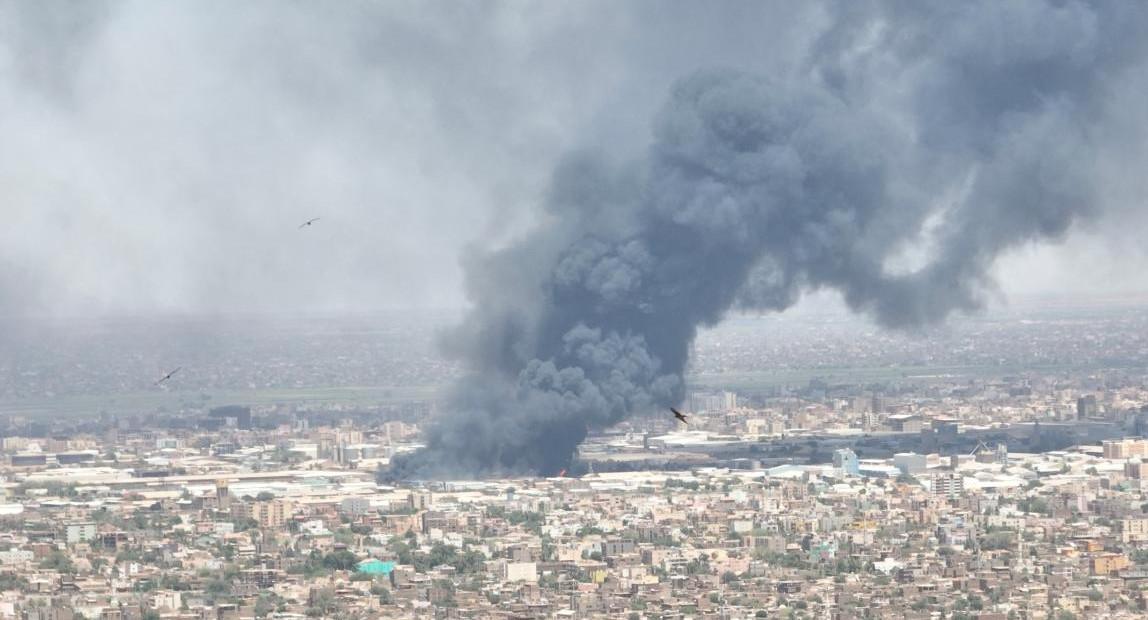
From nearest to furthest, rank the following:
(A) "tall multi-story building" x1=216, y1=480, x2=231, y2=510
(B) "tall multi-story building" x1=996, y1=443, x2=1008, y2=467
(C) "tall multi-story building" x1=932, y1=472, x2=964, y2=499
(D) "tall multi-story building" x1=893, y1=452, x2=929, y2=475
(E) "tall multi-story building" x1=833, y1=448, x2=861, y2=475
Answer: (A) "tall multi-story building" x1=216, y1=480, x2=231, y2=510
(C) "tall multi-story building" x1=932, y1=472, x2=964, y2=499
(E) "tall multi-story building" x1=833, y1=448, x2=861, y2=475
(D) "tall multi-story building" x1=893, y1=452, x2=929, y2=475
(B) "tall multi-story building" x1=996, y1=443, x2=1008, y2=467

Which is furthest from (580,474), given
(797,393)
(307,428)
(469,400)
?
(797,393)

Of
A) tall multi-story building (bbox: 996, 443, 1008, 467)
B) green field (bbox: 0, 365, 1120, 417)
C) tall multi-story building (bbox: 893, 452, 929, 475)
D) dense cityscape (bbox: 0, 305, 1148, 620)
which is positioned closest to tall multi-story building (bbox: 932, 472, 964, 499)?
dense cityscape (bbox: 0, 305, 1148, 620)

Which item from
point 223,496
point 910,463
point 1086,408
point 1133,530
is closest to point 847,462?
point 910,463

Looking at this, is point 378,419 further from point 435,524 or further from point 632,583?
point 632,583

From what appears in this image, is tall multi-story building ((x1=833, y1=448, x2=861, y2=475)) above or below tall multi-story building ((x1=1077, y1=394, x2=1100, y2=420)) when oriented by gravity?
below

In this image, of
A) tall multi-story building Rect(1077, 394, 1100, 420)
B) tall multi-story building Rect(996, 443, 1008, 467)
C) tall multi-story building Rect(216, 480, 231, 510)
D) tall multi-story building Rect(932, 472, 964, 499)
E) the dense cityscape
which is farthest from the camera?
tall multi-story building Rect(1077, 394, 1100, 420)

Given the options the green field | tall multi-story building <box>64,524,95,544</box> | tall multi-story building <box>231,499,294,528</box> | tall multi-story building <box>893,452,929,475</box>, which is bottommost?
tall multi-story building <box>64,524,95,544</box>

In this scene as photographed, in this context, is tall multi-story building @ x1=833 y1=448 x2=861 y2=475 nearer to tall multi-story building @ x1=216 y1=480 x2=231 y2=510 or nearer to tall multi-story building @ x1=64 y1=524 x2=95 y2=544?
tall multi-story building @ x1=216 y1=480 x2=231 y2=510
